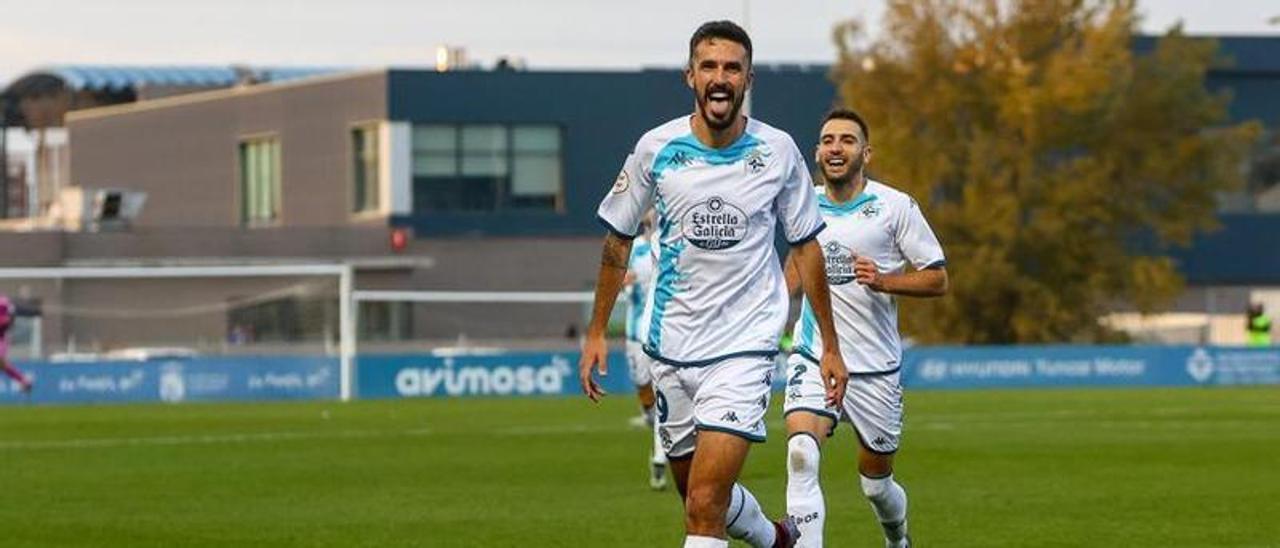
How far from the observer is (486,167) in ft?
276

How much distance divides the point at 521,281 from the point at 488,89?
5.79 metres

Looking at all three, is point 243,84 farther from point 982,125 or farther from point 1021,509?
point 1021,509

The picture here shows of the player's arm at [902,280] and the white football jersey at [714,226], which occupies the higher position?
the white football jersey at [714,226]

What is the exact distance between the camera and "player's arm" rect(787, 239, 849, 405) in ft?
38.9

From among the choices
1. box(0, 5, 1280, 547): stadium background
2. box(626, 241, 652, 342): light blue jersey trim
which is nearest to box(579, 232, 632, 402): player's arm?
box(0, 5, 1280, 547): stadium background

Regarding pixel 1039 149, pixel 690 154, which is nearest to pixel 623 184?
pixel 690 154

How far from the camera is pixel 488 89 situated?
83125mm

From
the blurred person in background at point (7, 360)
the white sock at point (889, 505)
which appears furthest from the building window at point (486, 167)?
the white sock at point (889, 505)

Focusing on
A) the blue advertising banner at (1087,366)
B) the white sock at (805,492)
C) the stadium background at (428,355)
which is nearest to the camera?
the white sock at (805,492)

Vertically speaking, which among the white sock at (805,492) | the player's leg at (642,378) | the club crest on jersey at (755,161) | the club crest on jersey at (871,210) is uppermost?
the club crest on jersey at (755,161)

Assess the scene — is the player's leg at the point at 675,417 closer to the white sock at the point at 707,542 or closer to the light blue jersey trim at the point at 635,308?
the white sock at the point at 707,542

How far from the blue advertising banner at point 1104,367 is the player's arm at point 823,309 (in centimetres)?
4151

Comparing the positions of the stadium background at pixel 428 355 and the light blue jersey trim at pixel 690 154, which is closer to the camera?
the light blue jersey trim at pixel 690 154

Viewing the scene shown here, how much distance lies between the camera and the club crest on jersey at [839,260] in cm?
1461
